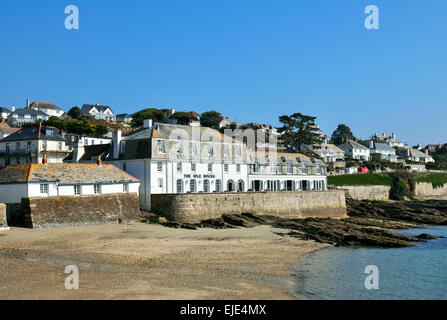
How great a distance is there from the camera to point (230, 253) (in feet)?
85.6

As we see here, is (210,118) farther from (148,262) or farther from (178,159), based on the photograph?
(148,262)

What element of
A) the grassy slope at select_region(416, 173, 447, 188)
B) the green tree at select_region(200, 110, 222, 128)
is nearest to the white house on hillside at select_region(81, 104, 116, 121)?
the green tree at select_region(200, 110, 222, 128)

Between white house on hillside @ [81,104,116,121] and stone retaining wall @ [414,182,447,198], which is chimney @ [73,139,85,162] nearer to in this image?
stone retaining wall @ [414,182,447,198]

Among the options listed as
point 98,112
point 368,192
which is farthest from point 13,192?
point 98,112

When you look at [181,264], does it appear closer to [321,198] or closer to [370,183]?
[321,198]

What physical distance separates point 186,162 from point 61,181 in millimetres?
12543

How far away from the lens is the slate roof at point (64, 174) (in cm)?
3183

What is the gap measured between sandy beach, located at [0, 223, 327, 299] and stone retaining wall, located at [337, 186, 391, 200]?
42915 mm

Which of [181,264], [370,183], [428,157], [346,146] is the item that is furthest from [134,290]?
[428,157]

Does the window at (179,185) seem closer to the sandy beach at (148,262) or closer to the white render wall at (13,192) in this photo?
the sandy beach at (148,262)

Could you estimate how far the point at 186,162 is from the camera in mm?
41688

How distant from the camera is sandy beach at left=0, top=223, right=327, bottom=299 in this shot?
17.2m
